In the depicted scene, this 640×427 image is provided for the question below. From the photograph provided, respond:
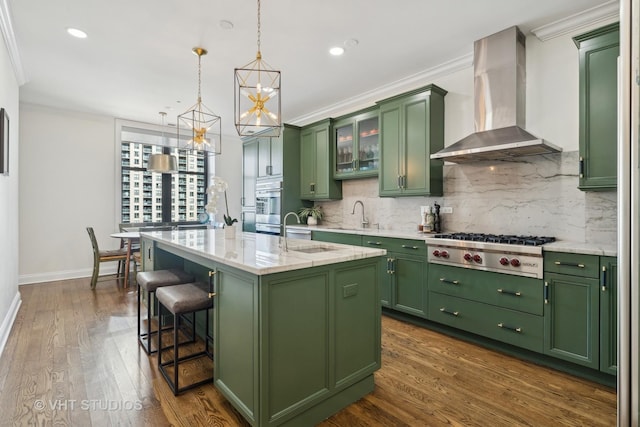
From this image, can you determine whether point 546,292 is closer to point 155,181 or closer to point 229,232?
point 229,232

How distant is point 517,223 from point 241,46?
3.28 m

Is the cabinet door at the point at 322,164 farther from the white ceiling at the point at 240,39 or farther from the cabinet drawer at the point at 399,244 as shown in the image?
the cabinet drawer at the point at 399,244

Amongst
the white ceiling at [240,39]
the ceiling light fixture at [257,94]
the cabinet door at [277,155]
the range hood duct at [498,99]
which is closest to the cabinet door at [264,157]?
the cabinet door at [277,155]

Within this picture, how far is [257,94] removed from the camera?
7.81 ft

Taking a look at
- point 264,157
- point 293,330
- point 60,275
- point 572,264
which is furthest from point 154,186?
point 572,264

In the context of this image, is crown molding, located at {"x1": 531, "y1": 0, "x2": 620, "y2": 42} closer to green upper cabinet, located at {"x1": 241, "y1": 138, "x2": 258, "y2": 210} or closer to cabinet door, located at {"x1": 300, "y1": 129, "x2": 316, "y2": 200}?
cabinet door, located at {"x1": 300, "y1": 129, "x2": 316, "y2": 200}

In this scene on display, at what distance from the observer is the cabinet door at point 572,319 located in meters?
2.25

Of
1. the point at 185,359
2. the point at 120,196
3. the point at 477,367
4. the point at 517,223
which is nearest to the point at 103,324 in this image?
the point at 185,359

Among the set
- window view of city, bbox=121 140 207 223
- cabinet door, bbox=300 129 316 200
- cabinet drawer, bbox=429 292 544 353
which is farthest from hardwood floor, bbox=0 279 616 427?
window view of city, bbox=121 140 207 223

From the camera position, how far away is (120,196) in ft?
19.1

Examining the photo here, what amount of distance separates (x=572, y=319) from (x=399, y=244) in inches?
60.7

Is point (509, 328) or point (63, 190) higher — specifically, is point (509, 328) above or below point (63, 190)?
below

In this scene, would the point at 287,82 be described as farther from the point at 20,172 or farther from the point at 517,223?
the point at 20,172

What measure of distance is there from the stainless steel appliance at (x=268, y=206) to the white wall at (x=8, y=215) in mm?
3172
